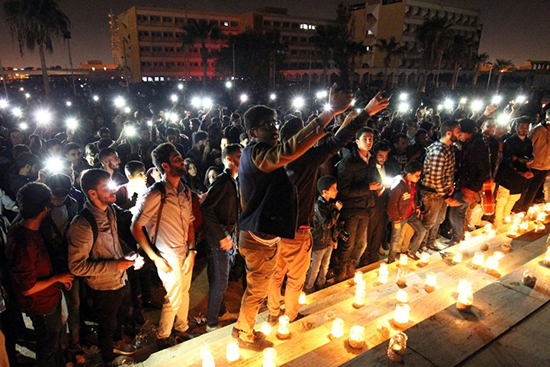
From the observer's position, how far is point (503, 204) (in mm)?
6984

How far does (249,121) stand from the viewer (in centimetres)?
279

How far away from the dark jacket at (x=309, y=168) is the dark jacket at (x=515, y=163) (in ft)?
17.2

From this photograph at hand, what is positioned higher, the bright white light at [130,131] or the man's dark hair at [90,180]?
the man's dark hair at [90,180]

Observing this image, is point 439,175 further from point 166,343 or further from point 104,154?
point 104,154

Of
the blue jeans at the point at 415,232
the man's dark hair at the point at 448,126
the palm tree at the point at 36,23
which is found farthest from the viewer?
the palm tree at the point at 36,23

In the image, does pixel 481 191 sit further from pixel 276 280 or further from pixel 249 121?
pixel 249 121

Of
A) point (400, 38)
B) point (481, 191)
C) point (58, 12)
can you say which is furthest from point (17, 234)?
point (400, 38)

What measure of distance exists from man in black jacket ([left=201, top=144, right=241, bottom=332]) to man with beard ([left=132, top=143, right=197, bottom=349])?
228mm

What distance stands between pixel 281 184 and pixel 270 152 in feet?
1.46

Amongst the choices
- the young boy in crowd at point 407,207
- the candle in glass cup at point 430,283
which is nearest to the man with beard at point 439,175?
the young boy in crowd at point 407,207

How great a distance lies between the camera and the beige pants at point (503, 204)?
6852mm

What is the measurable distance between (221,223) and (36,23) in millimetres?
26171

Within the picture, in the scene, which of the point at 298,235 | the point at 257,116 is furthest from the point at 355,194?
the point at 257,116

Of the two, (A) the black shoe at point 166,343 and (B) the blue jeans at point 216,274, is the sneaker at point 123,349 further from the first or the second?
(B) the blue jeans at point 216,274
